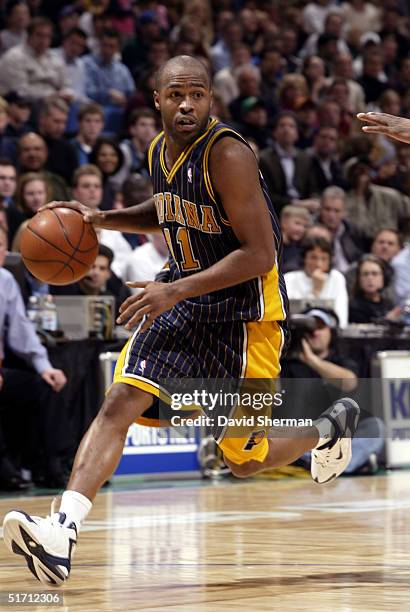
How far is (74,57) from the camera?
1338 cm

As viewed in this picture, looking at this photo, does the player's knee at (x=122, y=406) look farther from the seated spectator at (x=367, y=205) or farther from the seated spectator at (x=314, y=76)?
the seated spectator at (x=314, y=76)

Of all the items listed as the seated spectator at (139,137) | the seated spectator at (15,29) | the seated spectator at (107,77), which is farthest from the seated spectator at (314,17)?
the seated spectator at (139,137)

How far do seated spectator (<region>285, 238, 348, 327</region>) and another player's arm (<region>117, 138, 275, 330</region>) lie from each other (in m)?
5.62

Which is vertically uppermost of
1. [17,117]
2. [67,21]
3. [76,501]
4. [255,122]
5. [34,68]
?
[67,21]

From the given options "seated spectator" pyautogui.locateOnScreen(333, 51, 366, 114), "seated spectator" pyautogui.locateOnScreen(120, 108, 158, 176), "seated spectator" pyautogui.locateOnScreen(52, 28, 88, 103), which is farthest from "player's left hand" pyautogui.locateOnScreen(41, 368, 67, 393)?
"seated spectator" pyautogui.locateOnScreen(333, 51, 366, 114)

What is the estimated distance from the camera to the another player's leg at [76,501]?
12.8 ft

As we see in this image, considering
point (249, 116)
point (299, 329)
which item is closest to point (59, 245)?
point (299, 329)

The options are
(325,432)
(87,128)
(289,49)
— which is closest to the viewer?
(325,432)

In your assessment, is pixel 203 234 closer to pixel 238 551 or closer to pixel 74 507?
pixel 74 507

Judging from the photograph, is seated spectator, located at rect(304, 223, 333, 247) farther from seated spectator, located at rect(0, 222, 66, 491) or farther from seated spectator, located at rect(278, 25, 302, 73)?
seated spectator, located at rect(278, 25, 302, 73)

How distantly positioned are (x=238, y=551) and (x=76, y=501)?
52.4 inches

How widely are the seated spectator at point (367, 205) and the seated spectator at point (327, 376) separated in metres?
3.75

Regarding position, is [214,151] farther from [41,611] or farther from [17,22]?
[17,22]

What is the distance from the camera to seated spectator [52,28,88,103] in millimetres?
13289
